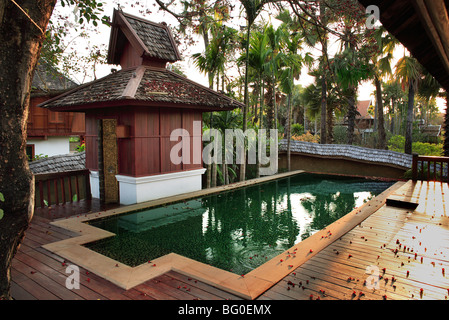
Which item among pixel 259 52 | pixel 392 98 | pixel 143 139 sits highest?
pixel 392 98

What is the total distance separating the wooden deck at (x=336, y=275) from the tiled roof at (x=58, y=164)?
5.07 metres

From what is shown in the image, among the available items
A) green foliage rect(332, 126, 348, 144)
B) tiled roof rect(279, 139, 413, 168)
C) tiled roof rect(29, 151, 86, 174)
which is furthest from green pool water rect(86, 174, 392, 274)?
green foliage rect(332, 126, 348, 144)

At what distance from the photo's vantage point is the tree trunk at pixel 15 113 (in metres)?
2.49

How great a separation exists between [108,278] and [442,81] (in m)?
6.08

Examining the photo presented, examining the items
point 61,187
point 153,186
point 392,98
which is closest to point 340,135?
point 153,186

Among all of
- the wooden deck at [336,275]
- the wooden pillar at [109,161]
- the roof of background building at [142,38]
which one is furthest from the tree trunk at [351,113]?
the wooden pillar at [109,161]

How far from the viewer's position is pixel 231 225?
6.86 m

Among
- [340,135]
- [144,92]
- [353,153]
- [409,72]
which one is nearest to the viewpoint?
[144,92]

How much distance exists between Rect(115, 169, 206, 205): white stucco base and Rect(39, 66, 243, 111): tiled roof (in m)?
2.20

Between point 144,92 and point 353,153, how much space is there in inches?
438

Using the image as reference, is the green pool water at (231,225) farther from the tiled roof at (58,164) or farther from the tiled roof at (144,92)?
the tiled roof at (58,164)

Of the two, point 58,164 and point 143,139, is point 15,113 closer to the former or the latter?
point 143,139

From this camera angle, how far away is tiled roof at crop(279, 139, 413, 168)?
1352 centimetres
